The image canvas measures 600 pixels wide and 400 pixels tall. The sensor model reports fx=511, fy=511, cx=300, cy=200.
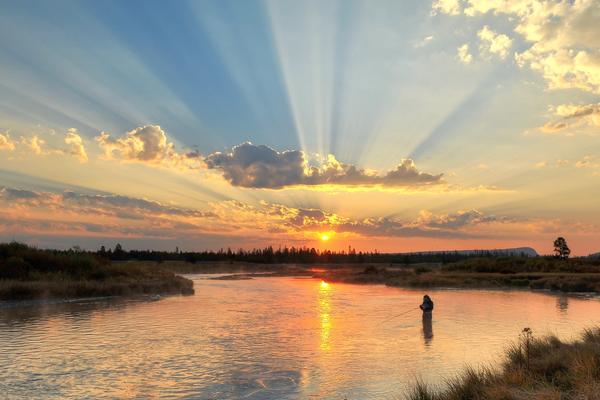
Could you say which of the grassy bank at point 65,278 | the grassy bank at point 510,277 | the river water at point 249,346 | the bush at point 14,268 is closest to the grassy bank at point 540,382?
the river water at point 249,346

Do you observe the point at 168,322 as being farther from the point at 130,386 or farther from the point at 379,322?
the point at 130,386

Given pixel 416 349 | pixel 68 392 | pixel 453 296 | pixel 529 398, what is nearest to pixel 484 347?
pixel 416 349

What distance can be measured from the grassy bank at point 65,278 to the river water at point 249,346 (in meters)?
3.16

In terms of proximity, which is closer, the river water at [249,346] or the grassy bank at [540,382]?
the grassy bank at [540,382]

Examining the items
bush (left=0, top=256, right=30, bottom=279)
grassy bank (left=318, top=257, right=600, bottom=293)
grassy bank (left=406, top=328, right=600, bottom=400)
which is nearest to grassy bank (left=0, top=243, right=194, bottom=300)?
bush (left=0, top=256, right=30, bottom=279)

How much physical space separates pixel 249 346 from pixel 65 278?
2782 cm

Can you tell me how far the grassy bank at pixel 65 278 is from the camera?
36884 millimetres

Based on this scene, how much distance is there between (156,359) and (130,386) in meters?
3.60

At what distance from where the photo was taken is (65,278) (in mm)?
42469

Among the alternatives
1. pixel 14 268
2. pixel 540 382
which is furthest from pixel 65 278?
pixel 540 382

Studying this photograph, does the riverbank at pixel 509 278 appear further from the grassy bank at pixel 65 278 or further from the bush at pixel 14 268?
the bush at pixel 14 268

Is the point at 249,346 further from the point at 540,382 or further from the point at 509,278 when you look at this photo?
the point at 509,278

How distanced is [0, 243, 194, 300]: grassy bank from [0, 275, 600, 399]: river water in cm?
316

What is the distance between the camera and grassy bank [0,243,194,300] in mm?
36884
